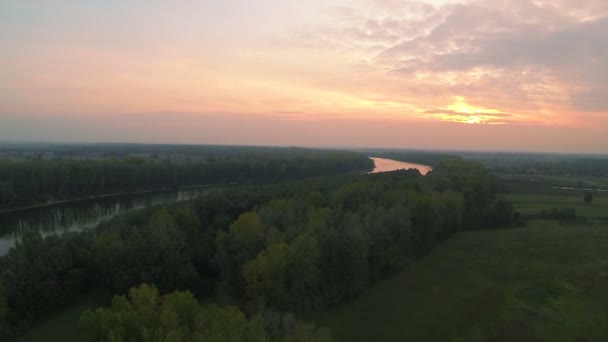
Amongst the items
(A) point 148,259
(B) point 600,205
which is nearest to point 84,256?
(A) point 148,259

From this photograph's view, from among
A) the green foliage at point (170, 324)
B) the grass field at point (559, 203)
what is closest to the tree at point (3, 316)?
the green foliage at point (170, 324)

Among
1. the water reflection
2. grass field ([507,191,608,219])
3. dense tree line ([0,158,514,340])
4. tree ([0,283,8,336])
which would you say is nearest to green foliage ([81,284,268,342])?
dense tree line ([0,158,514,340])

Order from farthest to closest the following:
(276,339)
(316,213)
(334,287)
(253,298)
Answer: (316,213) → (334,287) → (253,298) → (276,339)

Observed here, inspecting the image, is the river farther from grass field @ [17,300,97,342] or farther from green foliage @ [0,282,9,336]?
green foliage @ [0,282,9,336]

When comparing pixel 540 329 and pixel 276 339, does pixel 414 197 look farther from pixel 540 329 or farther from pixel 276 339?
pixel 276 339

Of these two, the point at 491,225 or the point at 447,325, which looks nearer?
the point at 447,325

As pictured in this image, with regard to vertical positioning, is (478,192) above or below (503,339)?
above
